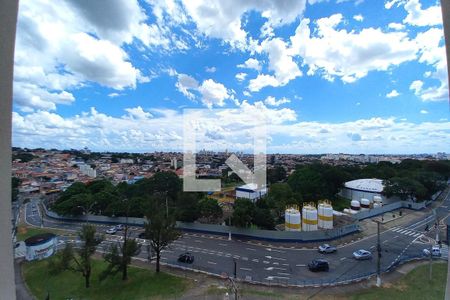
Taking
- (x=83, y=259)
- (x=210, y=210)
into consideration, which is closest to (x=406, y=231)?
(x=210, y=210)

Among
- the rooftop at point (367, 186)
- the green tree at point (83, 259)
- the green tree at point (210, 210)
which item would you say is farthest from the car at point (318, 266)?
the rooftop at point (367, 186)

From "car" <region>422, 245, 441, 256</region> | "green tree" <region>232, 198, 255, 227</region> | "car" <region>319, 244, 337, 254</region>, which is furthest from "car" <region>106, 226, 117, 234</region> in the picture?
"car" <region>422, 245, 441, 256</region>

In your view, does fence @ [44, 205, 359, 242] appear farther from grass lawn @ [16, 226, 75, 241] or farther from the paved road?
grass lawn @ [16, 226, 75, 241]

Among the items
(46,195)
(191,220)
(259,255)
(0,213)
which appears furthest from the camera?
(46,195)

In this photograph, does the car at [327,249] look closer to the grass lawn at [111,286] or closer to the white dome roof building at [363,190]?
the grass lawn at [111,286]

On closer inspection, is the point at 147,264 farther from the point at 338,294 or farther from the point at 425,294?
the point at 425,294

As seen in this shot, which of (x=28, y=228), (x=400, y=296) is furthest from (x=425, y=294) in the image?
(x=28, y=228)
